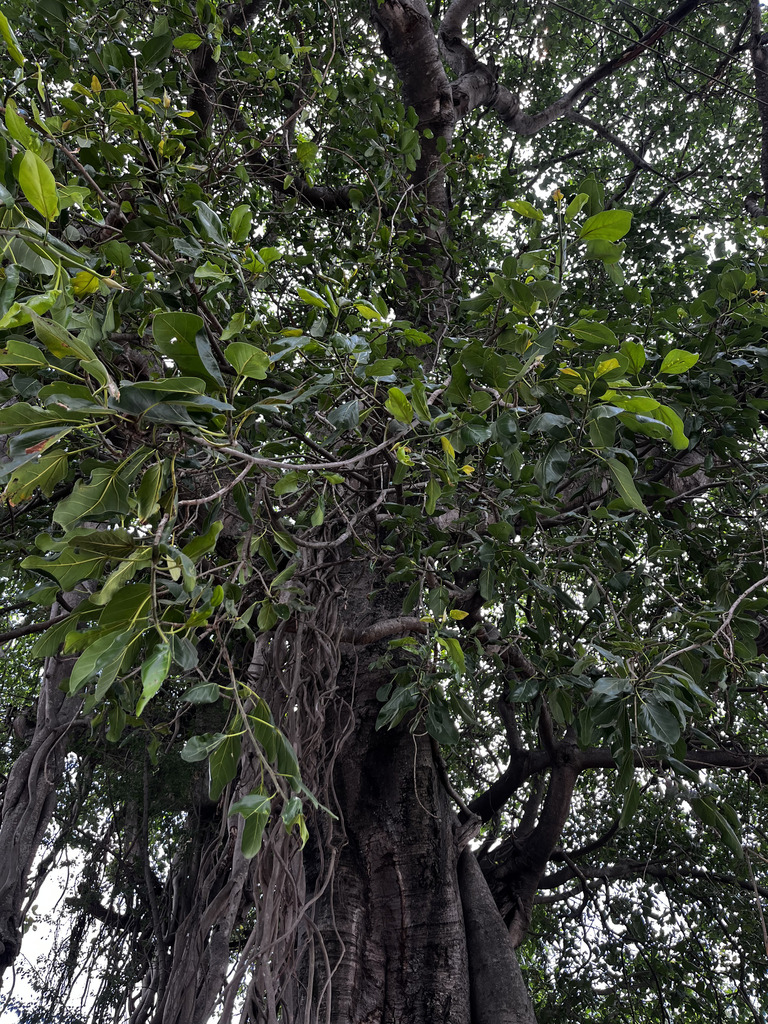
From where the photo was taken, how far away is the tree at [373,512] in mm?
944

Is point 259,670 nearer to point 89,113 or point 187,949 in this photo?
point 187,949

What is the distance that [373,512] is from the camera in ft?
6.18

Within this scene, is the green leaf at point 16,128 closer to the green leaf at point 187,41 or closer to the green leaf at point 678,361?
the green leaf at point 678,361

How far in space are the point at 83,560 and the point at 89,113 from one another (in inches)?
50.5

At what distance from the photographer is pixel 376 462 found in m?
1.76

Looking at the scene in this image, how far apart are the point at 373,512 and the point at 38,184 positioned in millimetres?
1276

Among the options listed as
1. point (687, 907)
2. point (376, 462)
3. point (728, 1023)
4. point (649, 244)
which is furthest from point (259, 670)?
point (687, 907)

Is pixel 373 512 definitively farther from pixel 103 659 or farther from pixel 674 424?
pixel 103 659

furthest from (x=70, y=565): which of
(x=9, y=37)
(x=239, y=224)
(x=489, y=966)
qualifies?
(x=489, y=966)

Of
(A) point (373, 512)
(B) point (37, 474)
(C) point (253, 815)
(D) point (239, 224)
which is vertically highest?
(A) point (373, 512)

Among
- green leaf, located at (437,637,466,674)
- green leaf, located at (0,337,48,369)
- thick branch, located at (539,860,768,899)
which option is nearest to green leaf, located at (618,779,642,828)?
green leaf, located at (437,637,466,674)

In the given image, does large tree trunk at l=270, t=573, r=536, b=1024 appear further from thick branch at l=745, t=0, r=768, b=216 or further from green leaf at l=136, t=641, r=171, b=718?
thick branch at l=745, t=0, r=768, b=216

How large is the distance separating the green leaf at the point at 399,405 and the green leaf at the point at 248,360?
19cm

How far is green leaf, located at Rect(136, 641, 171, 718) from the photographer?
64 centimetres
